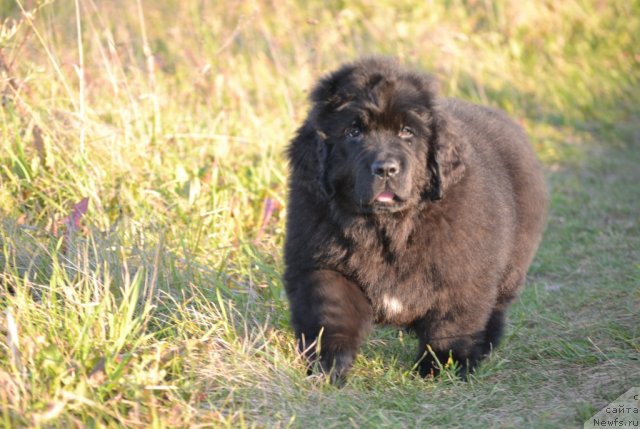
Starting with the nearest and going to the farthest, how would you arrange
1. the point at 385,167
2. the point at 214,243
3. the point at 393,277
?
1. the point at 385,167
2. the point at 393,277
3. the point at 214,243

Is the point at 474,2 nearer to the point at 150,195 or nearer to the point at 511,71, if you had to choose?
the point at 511,71

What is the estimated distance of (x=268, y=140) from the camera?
5938mm

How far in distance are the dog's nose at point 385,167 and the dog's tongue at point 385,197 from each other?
77 mm

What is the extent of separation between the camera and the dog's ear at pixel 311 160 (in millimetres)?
3484

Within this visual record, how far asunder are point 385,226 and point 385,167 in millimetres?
289

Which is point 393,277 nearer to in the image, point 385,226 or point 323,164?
point 385,226

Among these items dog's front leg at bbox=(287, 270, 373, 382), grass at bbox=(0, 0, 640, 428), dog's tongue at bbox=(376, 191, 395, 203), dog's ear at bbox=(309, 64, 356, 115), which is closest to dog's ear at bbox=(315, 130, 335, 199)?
dog's ear at bbox=(309, 64, 356, 115)

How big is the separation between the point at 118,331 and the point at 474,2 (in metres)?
7.64

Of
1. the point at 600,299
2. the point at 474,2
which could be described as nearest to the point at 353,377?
Answer: the point at 600,299

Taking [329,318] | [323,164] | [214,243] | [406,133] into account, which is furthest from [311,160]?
[214,243]

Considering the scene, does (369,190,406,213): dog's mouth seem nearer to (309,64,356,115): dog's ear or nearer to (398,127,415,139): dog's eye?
(398,127,415,139): dog's eye

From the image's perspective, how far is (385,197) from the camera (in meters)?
3.34

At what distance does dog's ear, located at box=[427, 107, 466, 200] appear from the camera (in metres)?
3.48

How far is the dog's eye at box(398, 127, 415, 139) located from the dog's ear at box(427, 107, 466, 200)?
101mm
